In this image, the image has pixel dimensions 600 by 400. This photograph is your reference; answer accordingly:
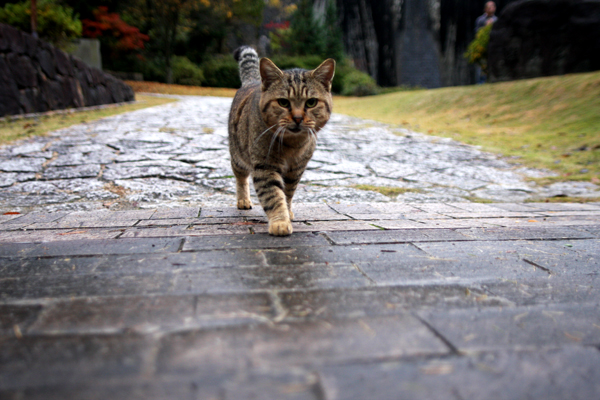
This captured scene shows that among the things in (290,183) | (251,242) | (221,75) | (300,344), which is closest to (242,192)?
(290,183)

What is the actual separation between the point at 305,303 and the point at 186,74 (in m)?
22.3

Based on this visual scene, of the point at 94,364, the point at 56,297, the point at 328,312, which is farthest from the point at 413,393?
the point at 56,297

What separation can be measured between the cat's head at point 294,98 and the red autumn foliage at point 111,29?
1782cm

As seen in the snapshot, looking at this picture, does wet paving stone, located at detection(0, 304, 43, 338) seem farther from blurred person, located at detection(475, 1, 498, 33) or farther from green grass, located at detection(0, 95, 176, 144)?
blurred person, located at detection(475, 1, 498, 33)

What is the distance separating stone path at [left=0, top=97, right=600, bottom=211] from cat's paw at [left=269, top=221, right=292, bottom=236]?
4.58ft

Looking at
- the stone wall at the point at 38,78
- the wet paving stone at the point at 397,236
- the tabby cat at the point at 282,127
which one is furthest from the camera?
the stone wall at the point at 38,78

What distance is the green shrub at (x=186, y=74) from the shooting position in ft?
70.7

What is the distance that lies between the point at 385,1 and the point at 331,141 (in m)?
19.5

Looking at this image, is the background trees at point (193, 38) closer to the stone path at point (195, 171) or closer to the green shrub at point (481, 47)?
the green shrub at point (481, 47)

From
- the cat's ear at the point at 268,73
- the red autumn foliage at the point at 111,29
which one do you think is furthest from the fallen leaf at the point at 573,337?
the red autumn foliage at the point at 111,29

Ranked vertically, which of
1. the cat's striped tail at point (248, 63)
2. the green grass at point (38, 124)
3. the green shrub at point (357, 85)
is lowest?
the green grass at point (38, 124)

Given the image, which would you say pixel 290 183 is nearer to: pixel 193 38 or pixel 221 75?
pixel 221 75

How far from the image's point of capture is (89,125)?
736 centimetres

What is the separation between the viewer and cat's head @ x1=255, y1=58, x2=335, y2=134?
2727 millimetres
